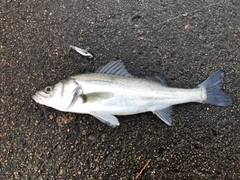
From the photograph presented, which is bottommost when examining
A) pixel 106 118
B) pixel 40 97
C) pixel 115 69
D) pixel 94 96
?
pixel 106 118

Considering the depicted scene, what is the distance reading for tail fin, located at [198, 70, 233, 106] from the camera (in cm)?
312

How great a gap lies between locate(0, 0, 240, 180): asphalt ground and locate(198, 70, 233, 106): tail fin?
0.10m

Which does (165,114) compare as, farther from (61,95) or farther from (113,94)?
(61,95)

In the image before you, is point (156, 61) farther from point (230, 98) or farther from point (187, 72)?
point (230, 98)

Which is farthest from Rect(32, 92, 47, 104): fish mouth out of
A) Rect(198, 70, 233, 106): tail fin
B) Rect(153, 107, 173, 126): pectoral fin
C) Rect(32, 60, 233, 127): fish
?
Rect(198, 70, 233, 106): tail fin

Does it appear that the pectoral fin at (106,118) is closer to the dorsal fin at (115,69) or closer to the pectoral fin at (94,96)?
the pectoral fin at (94,96)

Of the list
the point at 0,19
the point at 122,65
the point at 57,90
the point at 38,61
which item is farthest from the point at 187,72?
the point at 0,19

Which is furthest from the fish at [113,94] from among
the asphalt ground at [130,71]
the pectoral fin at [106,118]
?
the asphalt ground at [130,71]

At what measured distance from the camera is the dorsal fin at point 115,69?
10.2ft

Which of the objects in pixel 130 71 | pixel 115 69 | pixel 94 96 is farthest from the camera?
pixel 130 71

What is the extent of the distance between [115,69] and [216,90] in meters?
1.08

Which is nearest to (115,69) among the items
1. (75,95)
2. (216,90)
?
(75,95)

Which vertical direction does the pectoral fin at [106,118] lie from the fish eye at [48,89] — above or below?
below

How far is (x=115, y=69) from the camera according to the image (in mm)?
3107
